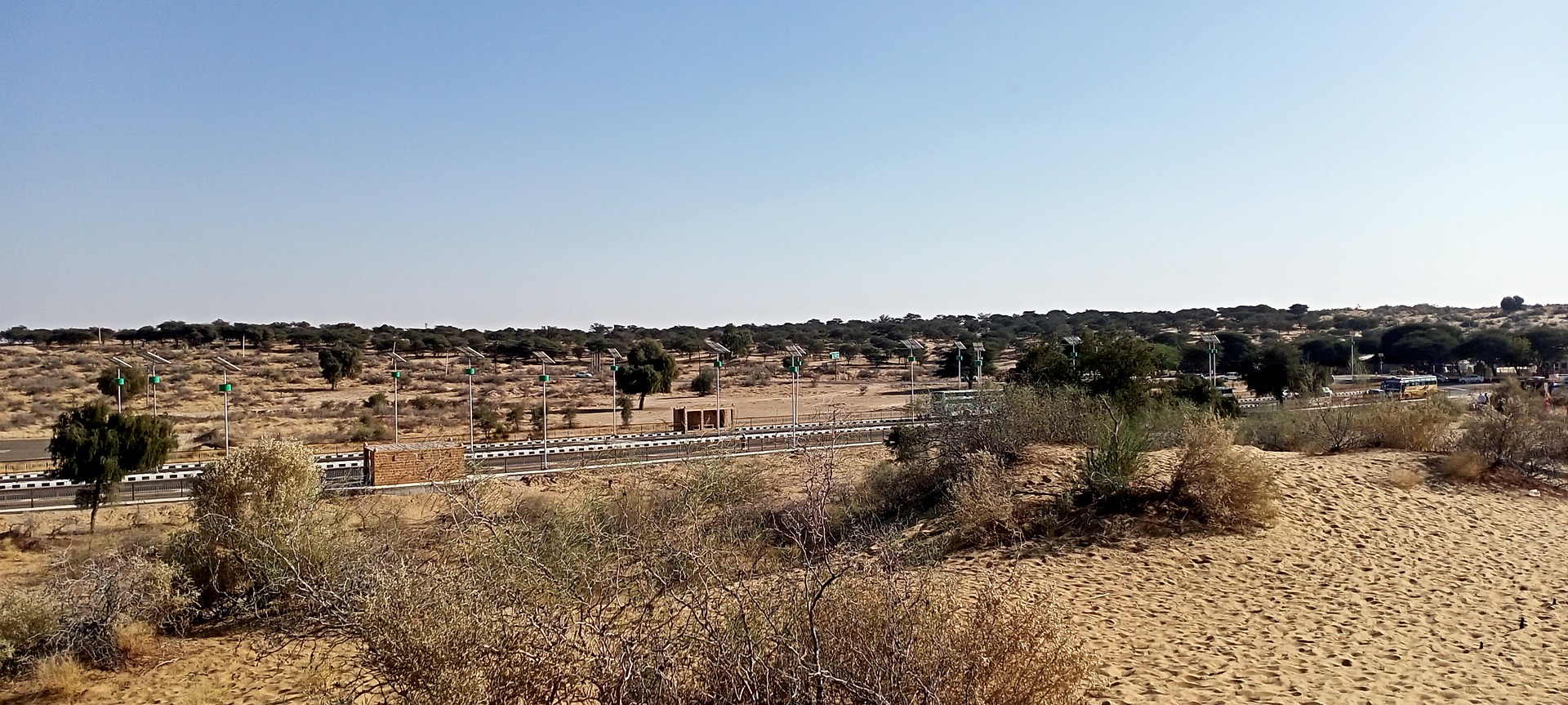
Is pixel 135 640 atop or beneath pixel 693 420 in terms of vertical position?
atop

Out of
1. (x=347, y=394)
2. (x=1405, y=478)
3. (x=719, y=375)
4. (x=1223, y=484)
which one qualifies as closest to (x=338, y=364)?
(x=347, y=394)

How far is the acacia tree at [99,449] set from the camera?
2097cm

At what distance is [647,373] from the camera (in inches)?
2067

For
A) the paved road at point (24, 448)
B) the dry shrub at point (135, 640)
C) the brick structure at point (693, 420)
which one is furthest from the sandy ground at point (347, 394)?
the dry shrub at point (135, 640)

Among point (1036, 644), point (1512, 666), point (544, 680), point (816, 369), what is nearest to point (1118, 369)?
point (1512, 666)

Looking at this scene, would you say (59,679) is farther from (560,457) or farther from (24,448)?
(24,448)

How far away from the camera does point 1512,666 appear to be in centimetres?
919

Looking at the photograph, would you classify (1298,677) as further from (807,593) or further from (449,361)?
(449,361)

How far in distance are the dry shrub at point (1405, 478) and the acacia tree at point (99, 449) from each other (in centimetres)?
2646

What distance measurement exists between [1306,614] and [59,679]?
13.8 meters

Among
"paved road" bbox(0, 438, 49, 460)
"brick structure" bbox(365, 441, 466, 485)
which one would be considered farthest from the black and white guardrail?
"paved road" bbox(0, 438, 49, 460)

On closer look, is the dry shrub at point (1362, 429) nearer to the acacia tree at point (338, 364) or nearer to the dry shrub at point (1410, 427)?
the dry shrub at point (1410, 427)

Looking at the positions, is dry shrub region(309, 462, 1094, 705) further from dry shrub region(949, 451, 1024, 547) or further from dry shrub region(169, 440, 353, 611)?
dry shrub region(949, 451, 1024, 547)

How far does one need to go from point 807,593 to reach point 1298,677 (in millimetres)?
6263
